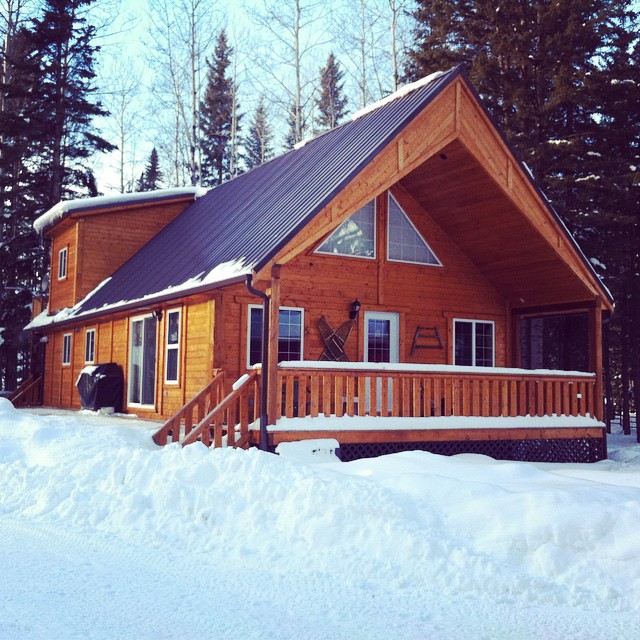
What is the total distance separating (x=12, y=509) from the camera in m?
7.50

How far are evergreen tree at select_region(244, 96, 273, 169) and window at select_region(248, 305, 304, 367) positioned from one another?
2034cm

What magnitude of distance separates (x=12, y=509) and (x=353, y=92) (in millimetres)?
26489

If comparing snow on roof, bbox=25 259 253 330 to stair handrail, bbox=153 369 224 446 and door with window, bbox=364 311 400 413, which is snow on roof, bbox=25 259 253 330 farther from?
door with window, bbox=364 311 400 413

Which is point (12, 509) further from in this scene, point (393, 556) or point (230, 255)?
point (230, 255)

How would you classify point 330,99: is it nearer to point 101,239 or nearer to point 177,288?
point 101,239

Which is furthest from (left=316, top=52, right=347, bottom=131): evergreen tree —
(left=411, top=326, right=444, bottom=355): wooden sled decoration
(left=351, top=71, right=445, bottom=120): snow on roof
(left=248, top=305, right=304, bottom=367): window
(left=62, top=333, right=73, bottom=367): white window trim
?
(left=248, top=305, right=304, bottom=367): window

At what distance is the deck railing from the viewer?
1104 cm

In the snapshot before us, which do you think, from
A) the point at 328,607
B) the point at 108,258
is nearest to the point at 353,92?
the point at 108,258

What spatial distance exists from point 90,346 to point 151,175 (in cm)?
Result: 2737

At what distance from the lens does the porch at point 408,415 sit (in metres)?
10.8

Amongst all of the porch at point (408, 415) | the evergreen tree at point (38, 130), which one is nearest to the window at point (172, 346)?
the porch at point (408, 415)

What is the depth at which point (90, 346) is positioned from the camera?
749 inches

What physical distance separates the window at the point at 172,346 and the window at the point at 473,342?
19.0 ft

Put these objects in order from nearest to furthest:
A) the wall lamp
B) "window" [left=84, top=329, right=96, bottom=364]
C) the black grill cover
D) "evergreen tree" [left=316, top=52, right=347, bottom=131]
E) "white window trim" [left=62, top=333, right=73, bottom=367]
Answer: the wall lamp
the black grill cover
"window" [left=84, top=329, right=96, bottom=364]
"white window trim" [left=62, top=333, right=73, bottom=367]
"evergreen tree" [left=316, top=52, right=347, bottom=131]
